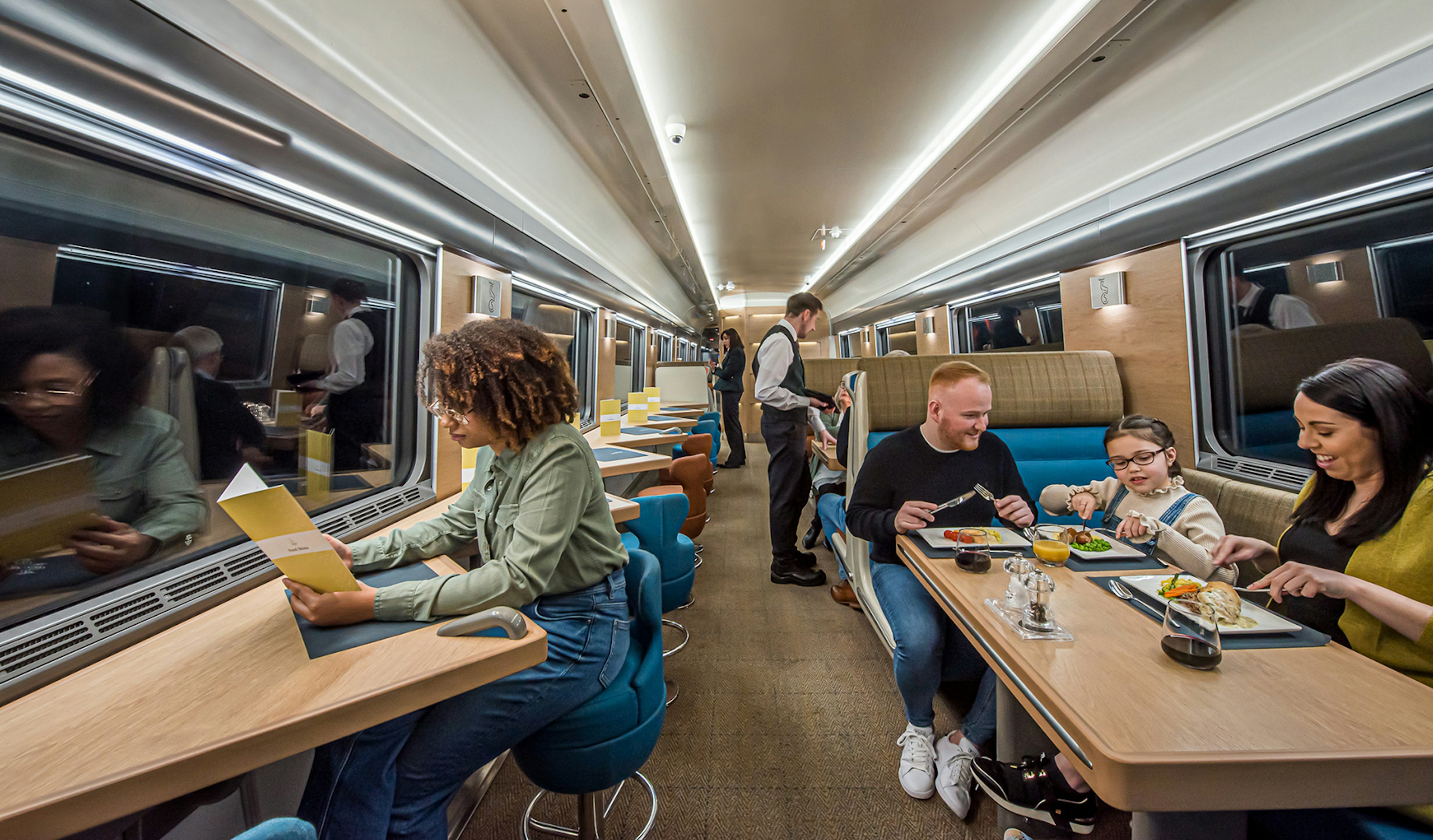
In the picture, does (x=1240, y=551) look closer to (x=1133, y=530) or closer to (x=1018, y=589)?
(x=1133, y=530)

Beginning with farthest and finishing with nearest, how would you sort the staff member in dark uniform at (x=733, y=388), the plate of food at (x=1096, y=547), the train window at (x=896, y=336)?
the train window at (x=896, y=336) → the staff member in dark uniform at (x=733, y=388) → the plate of food at (x=1096, y=547)

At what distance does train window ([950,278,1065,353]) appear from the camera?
4.17 meters

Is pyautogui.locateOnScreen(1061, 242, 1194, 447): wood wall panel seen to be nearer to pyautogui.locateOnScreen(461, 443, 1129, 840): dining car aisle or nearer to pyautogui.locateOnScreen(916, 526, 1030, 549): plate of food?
pyautogui.locateOnScreen(916, 526, 1030, 549): plate of food

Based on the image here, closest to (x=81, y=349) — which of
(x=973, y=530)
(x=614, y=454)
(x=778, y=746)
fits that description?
(x=614, y=454)

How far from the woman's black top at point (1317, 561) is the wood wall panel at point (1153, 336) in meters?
1.67

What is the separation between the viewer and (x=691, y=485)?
3.27m

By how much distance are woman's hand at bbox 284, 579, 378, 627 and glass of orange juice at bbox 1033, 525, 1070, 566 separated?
184 cm

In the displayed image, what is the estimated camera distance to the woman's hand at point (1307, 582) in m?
1.20

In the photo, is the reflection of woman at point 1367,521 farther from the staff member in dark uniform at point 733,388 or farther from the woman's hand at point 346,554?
the staff member in dark uniform at point 733,388

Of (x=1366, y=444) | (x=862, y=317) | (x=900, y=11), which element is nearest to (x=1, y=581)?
(x=1366, y=444)

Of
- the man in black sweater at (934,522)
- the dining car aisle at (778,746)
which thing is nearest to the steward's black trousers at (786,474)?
the dining car aisle at (778,746)

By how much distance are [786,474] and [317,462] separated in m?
2.63

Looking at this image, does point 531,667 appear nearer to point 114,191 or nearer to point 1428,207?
point 114,191

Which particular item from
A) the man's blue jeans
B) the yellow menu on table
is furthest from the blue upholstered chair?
the man's blue jeans
